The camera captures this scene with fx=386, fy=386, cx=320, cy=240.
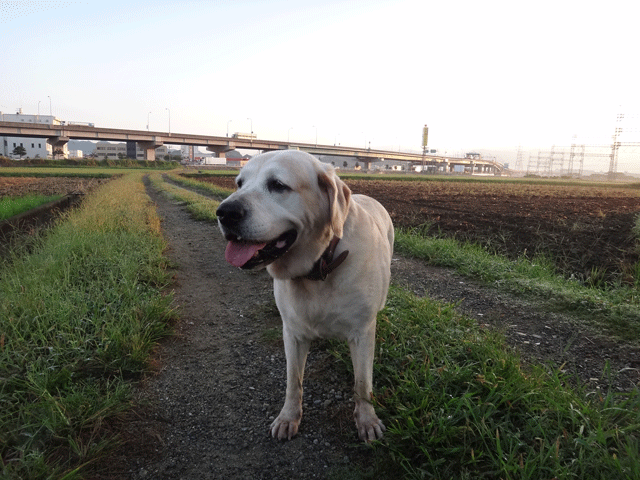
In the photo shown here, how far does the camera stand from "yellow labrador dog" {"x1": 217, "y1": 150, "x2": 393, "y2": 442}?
7.17ft

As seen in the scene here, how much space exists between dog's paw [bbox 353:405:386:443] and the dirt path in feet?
0.25

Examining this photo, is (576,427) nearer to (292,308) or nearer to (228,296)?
(292,308)

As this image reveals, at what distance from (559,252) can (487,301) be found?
298 centimetres

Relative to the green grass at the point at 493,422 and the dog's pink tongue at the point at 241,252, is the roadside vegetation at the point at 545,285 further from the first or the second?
the dog's pink tongue at the point at 241,252

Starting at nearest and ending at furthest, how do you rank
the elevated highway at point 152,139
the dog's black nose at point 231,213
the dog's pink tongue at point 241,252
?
the dog's black nose at point 231,213 → the dog's pink tongue at point 241,252 → the elevated highway at point 152,139

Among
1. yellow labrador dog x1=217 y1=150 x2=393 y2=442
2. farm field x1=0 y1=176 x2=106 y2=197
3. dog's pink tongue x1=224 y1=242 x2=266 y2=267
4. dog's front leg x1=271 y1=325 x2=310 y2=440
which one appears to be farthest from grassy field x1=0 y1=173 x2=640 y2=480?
farm field x1=0 y1=176 x2=106 y2=197

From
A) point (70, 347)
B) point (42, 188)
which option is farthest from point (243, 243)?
point (42, 188)

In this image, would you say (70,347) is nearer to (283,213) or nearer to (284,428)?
(284,428)

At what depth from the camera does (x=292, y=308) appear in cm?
239

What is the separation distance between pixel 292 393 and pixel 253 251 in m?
1.01

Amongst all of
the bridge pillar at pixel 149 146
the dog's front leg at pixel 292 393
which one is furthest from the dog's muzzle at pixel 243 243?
the bridge pillar at pixel 149 146

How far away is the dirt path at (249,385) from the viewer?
217 centimetres

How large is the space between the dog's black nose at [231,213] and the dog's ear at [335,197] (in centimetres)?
54

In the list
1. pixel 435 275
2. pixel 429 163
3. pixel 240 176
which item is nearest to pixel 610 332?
pixel 435 275
